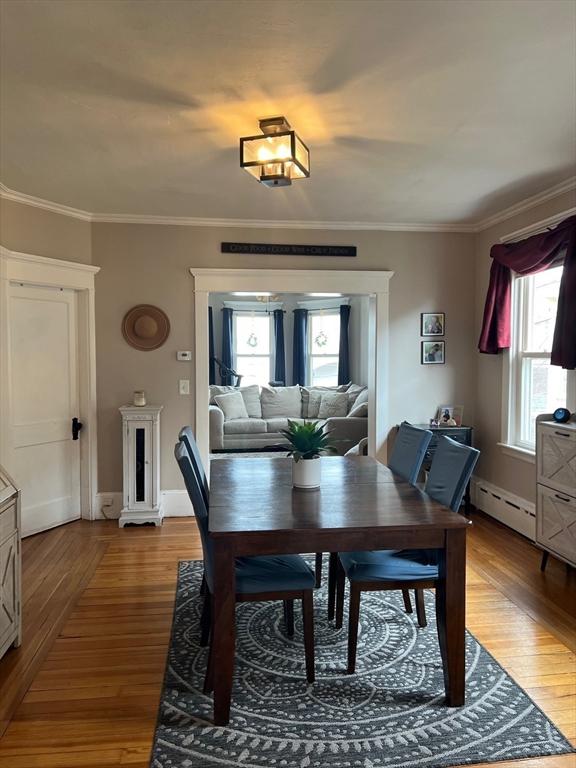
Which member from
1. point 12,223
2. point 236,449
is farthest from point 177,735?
point 236,449

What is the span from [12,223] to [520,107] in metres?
3.47

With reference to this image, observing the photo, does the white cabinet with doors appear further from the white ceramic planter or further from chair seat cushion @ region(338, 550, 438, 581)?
chair seat cushion @ region(338, 550, 438, 581)

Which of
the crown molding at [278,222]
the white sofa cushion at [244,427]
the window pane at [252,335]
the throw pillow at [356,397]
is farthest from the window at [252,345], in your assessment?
the crown molding at [278,222]

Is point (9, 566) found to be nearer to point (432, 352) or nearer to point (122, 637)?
point (122, 637)

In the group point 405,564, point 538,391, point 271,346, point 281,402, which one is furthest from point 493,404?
point 271,346

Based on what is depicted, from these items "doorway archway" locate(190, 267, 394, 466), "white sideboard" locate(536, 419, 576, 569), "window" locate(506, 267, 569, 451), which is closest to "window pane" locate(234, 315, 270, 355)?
"doorway archway" locate(190, 267, 394, 466)

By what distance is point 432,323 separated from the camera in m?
4.99

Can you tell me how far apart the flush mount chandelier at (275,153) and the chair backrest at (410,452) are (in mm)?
1565

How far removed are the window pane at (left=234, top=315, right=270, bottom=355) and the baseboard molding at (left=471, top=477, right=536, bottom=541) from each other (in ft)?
17.8

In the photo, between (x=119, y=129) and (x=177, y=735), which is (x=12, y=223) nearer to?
(x=119, y=129)

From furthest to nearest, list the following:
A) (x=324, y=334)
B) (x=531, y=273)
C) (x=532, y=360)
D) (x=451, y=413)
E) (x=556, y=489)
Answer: (x=324, y=334), (x=451, y=413), (x=532, y=360), (x=531, y=273), (x=556, y=489)

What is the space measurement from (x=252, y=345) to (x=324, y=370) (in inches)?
54.7

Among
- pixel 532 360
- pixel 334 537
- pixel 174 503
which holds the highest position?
pixel 532 360

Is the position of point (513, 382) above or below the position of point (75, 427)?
above
